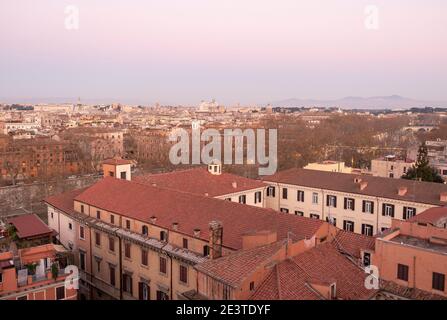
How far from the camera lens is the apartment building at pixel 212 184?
28453 millimetres

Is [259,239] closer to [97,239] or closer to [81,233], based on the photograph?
[97,239]

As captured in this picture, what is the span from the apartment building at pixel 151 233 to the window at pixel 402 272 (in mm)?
3185

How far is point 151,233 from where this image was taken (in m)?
20.5

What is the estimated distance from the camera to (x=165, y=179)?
29188 millimetres

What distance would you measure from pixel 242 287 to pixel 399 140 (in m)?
83.4

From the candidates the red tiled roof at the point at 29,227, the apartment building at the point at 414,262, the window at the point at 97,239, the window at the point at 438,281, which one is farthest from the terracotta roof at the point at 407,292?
the red tiled roof at the point at 29,227

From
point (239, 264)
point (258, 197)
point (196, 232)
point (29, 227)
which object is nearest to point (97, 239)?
point (29, 227)

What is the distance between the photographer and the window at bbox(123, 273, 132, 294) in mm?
21234

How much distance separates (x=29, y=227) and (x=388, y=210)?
69.5 ft

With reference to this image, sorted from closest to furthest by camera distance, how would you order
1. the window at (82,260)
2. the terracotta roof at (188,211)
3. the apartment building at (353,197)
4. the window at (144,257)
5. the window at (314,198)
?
the terracotta roof at (188,211) → the window at (144,257) → the window at (82,260) → the apartment building at (353,197) → the window at (314,198)

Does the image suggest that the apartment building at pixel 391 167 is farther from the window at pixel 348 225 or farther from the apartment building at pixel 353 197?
the window at pixel 348 225

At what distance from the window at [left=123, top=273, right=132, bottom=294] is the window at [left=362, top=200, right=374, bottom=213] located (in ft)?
52.2
